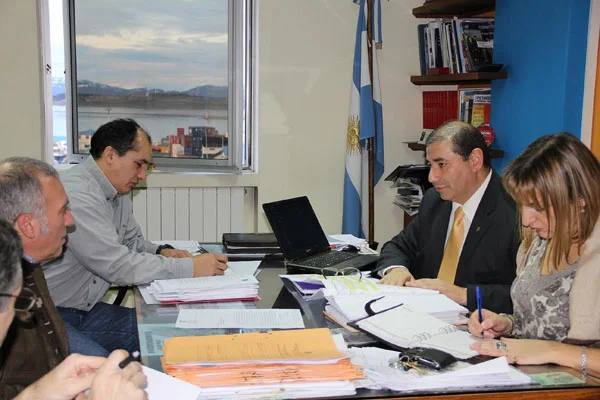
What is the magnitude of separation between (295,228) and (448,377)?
1.32m

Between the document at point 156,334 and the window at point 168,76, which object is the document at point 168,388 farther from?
the window at point 168,76

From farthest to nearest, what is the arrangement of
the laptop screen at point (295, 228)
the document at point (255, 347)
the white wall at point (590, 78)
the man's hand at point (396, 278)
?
the white wall at point (590, 78) → the laptop screen at point (295, 228) → the man's hand at point (396, 278) → the document at point (255, 347)

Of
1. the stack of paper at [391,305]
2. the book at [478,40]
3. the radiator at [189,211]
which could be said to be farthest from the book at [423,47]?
the stack of paper at [391,305]

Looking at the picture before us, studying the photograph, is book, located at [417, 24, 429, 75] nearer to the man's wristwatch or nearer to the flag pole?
the flag pole

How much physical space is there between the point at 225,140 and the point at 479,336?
119 inches

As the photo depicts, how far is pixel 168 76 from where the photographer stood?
4.33 metres

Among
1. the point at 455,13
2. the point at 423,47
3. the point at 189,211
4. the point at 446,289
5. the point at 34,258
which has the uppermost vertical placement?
the point at 455,13

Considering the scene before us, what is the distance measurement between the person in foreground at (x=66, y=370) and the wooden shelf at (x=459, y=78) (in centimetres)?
294

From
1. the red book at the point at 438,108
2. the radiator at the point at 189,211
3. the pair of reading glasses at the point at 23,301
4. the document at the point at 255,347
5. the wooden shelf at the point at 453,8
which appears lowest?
the radiator at the point at 189,211

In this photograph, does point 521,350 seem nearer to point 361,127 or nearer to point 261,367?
point 261,367

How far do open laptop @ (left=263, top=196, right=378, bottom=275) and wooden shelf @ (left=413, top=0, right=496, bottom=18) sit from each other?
1996 millimetres

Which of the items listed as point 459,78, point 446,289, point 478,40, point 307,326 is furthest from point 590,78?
point 307,326

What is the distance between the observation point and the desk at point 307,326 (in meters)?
1.36

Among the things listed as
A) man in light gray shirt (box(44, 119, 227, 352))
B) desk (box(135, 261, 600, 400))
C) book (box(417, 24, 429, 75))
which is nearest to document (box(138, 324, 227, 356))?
desk (box(135, 261, 600, 400))
